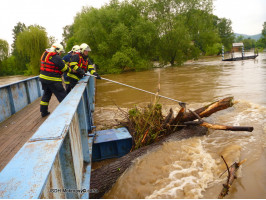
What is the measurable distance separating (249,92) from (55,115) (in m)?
9.92

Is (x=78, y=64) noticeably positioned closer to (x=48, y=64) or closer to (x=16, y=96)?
(x=48, y=64)

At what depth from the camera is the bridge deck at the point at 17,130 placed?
3.41m

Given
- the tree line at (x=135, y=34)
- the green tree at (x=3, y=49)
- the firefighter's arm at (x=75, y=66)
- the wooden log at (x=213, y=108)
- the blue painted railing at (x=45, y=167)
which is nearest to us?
the blue painted railing at (x=45, y=167)

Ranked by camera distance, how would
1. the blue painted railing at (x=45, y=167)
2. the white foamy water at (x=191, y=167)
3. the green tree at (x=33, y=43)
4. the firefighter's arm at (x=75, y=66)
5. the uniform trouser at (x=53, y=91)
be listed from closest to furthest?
the blue painted railing at (x=45, y=167)
the white foamy water at (x=191, y=167)
the uniform trouser at (x=53, y=91)
the firefighter's arm at (x=75, y=66)
the green tree at (x=33, y=43)

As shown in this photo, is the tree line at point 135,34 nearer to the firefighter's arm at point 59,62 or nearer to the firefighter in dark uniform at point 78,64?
the firefighter in dark uniform at point 78,64

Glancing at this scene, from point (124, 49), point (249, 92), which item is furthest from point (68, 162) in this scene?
point (124, 49)

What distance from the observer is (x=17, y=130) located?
4.48 meters

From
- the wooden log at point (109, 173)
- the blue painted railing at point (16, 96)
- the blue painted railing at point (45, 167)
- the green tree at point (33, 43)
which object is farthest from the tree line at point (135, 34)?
the blue painted railing at point (45, 167)

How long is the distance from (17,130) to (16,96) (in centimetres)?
213

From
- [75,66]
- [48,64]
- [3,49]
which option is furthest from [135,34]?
[3,49]

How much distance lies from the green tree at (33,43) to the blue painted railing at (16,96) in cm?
2393

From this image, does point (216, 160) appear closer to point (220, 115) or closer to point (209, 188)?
point (209, 188)

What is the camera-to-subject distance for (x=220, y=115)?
693 cm

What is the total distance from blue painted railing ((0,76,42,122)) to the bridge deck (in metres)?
0.17
